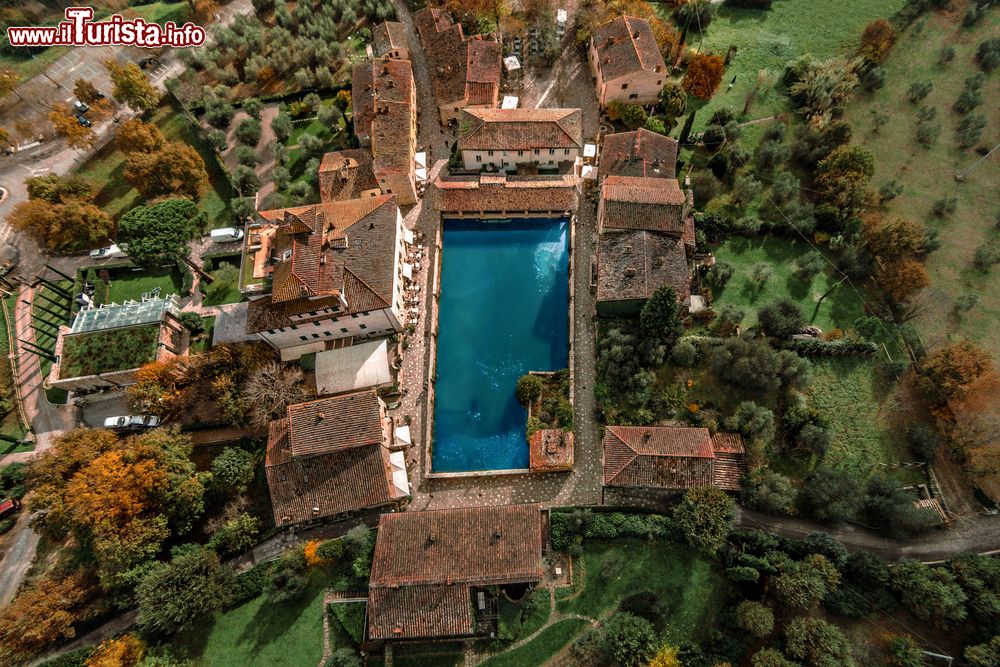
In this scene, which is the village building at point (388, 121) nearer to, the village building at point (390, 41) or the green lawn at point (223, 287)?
the village building at point (390, 41)

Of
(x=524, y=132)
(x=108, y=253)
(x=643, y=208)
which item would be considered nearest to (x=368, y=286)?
(x=524, y=132)

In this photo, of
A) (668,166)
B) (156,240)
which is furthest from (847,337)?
(156,240)

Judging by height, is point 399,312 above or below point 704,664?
above

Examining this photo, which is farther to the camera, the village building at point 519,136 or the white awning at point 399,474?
the village building at point 519,136

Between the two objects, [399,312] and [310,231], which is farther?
[399,312]

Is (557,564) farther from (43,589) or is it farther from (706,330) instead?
(43,589)

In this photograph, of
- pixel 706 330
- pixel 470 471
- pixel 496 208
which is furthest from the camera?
pixel 496 208

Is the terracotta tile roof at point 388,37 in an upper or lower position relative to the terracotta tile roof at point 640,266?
upper

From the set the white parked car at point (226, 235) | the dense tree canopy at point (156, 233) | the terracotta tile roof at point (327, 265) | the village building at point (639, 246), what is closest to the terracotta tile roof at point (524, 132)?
the village building at point (639, 246)
